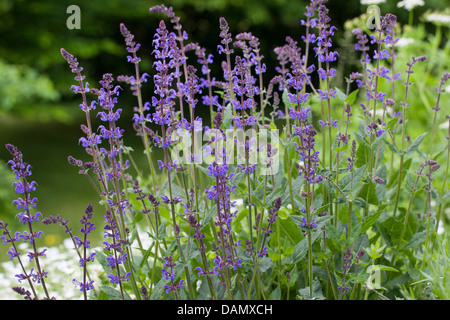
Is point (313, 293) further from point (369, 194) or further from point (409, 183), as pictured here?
point (409, 183)

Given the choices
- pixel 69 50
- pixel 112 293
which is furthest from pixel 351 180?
pixel 69 50

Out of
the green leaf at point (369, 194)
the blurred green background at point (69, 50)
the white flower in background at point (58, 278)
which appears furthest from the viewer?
the blurred green background at point (69, 50)

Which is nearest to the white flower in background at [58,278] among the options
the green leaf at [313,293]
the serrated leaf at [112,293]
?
the serrated leaf at [112,293]

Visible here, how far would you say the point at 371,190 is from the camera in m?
2.09

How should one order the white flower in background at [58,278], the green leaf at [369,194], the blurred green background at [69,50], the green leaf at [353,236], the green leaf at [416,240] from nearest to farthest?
the green leaf at [353,236] < the green leaf at [369,194] < the green leaf at [416,240] < the white flower in background at [58,278] < the blurred green background at [69,50]

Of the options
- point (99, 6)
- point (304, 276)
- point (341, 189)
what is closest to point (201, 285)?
point (304, 276)

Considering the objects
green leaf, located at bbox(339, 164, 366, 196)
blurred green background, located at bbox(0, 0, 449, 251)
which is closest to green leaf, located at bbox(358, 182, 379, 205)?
green leaf, located at bbox(339, 164, 366, 196)

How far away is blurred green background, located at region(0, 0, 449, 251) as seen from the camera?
23.2ft

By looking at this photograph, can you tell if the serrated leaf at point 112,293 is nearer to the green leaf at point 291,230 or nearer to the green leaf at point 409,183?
the green leaf at point 291,230

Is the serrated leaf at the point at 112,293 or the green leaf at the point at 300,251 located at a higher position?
the green leaf at the point at 300,251

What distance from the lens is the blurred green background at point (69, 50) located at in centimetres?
708

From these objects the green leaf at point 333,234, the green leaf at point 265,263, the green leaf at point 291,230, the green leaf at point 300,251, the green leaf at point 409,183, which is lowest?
the green leaf at point 265,263

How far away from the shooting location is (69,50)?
916cm

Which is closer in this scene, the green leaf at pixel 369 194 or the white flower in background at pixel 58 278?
the green leaf at pixel 369 194
